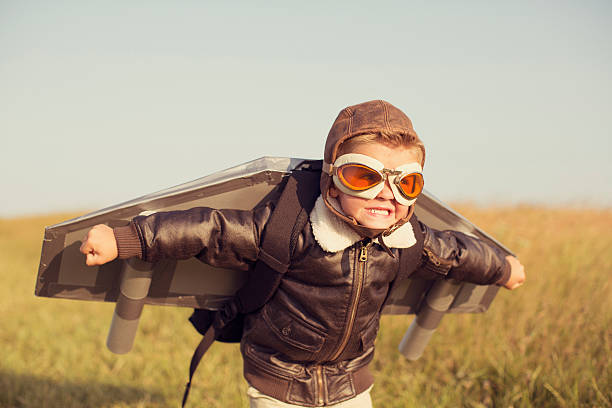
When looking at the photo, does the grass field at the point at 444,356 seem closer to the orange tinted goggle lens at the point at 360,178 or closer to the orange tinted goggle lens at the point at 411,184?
the orange tinted goggle lens at the point at 411,184

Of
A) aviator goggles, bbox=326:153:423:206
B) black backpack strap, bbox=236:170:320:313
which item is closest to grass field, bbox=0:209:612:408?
black backpack strap, bbox=236:170:320:313

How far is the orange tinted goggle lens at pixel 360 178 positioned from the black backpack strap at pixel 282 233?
273 millimetres

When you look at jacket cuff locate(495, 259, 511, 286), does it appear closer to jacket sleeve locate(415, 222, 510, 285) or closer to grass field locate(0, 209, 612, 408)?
jacket sleeve locate(415, 222, 510, 285)

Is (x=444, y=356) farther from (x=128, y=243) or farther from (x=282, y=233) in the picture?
(x=128, y=243)

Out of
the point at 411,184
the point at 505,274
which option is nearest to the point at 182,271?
the point at 411,184

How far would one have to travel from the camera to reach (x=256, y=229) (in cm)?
239

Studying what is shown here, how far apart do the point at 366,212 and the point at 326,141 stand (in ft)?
1.20

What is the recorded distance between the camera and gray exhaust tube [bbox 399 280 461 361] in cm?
308

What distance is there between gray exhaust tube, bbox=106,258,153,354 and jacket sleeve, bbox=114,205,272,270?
0.32m

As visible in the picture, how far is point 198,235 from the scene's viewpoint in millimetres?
2277

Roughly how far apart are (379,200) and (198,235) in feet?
2.55

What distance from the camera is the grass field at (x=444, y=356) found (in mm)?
4008

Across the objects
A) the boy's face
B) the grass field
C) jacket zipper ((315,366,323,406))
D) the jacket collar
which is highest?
the boy's face

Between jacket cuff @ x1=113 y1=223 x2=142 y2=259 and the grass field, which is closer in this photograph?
jacket cuff @ x1=113 y1=223 x2=142 y2=259
